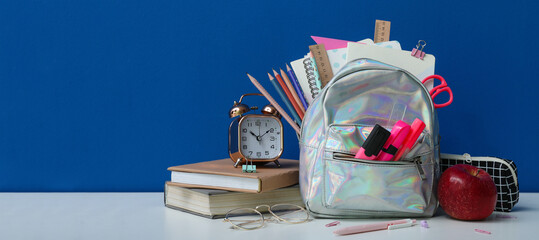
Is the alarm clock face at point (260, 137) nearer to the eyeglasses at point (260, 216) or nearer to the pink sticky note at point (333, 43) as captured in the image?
the eyeglasses at point (260, 216)

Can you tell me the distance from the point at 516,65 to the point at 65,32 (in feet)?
3.72

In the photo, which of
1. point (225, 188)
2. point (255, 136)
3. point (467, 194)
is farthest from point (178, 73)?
point (467, 194)

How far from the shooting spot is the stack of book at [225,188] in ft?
3.16

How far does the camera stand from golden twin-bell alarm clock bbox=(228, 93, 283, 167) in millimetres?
1088

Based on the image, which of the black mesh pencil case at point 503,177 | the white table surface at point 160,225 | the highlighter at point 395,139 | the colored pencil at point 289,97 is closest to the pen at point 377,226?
the white table surface at point 160,225

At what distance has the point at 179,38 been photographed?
1.27 m

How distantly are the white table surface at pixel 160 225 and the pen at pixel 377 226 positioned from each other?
0.03 ft

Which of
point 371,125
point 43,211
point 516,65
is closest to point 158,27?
point 43,211

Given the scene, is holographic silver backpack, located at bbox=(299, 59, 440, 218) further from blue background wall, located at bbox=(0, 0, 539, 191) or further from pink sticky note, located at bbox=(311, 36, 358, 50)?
blue background wall, located at bbox=(0, 0, 539, 191)

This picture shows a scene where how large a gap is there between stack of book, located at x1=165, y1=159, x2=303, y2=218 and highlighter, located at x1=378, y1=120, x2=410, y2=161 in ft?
0.74

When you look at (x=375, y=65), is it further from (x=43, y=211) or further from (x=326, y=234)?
(x=43, y=211)

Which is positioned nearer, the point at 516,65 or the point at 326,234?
the point at 326,234

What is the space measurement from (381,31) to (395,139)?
0.41 meters

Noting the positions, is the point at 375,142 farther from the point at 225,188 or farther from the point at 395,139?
the point at 225,188
